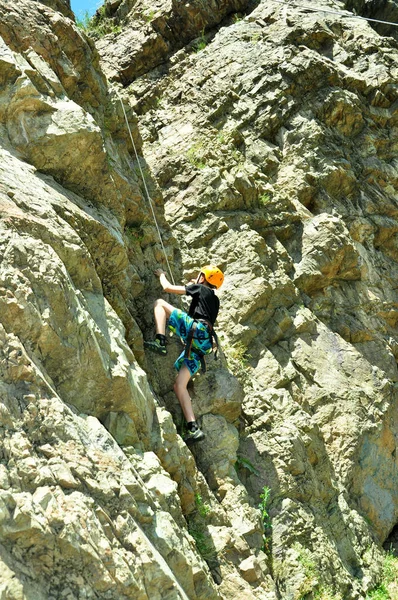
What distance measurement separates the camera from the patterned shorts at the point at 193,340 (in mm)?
7434

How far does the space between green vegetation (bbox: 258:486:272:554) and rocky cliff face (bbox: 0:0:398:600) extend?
0.11ft

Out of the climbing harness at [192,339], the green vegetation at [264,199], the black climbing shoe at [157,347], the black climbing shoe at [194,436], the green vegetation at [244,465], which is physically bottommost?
the green vegetation at [244,465]

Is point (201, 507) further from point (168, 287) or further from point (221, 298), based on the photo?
point (221, 298)

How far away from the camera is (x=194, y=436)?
7004mm

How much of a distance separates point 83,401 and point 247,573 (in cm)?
244

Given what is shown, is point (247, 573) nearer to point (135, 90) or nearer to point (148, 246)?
point (148, 246)

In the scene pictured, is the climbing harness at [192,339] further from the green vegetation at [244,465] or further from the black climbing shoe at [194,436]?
the green vegetation at [244,465]

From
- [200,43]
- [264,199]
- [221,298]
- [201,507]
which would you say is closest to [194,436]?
[201,507]

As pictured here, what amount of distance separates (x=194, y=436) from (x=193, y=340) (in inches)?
42.7

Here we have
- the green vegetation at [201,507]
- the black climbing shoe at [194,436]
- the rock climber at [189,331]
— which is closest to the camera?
the green vegetation at [201,507]

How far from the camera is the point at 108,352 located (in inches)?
235

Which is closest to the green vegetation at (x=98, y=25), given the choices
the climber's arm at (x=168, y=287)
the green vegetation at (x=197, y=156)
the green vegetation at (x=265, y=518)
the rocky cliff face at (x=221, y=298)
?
the rocky cliff face at (x=221, y=298)

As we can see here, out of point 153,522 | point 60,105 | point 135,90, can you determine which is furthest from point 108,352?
point 135,90

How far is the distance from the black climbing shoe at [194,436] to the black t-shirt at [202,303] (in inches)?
51.9
